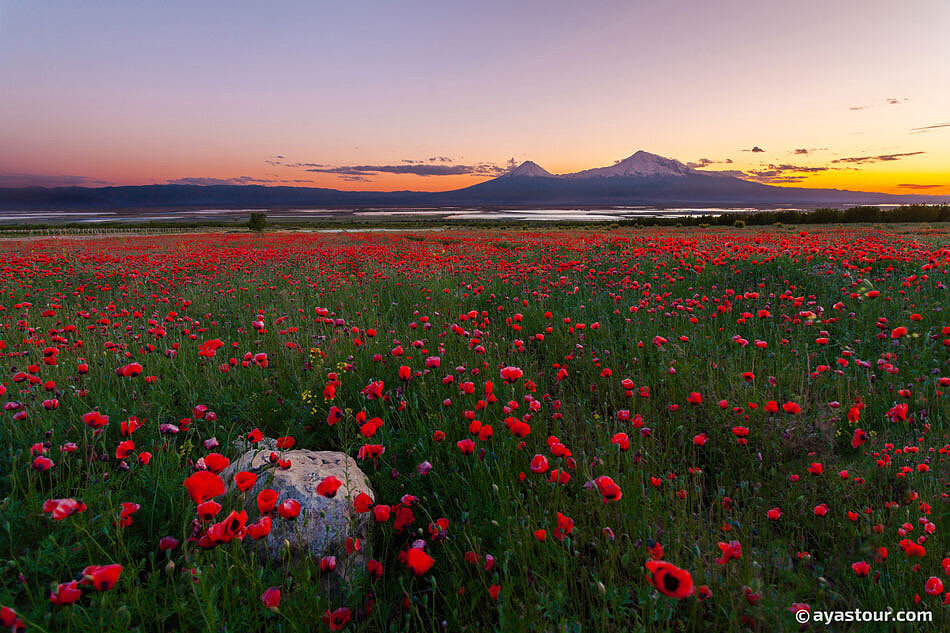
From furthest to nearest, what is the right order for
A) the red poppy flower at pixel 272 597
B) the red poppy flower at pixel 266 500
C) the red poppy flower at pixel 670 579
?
the red poppy flower at pixel 266 500 → the red poppy flower at pixel 272 597 → the red poppy flower at pixel 670 579

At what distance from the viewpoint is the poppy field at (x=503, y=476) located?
1724 mm

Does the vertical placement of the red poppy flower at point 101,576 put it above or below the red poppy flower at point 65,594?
above

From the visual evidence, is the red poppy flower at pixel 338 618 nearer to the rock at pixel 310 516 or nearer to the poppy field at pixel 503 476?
the poppy field at pixel 503 476

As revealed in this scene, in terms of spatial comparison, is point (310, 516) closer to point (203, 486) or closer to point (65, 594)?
point (203, 486)

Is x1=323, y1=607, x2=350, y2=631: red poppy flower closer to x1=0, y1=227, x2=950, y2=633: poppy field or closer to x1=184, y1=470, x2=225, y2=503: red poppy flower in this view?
x1=0, y1=227, x2=950, y2=633: poppy field

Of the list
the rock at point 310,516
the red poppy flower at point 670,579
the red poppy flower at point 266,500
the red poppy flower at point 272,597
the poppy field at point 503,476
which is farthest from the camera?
the rock at point 310,516

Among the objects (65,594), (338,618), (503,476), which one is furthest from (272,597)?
(503,476)

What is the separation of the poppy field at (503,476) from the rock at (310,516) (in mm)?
66

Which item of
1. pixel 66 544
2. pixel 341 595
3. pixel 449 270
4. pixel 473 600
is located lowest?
pixel 341 595

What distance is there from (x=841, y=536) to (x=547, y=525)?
157 cm

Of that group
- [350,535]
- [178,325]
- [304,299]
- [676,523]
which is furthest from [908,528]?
[304,299]

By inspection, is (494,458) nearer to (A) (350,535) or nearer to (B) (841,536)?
(A) (350,535)

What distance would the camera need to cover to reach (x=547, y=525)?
212 cm

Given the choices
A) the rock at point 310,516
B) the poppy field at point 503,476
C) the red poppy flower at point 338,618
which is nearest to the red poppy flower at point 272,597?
the poppy field at point 503,476
